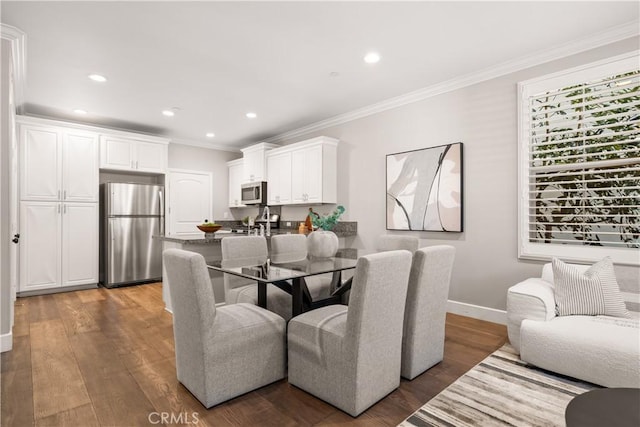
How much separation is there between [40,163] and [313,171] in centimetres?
374

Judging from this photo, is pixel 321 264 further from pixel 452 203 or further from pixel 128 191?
pixel 128 191

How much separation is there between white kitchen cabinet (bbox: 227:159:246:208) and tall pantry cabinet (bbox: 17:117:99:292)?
2323mm

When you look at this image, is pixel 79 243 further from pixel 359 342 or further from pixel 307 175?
pixel 359 342

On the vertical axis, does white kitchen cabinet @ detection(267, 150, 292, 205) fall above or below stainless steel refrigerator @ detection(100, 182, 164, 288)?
above

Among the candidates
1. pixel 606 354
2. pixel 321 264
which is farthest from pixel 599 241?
pixel 321 264

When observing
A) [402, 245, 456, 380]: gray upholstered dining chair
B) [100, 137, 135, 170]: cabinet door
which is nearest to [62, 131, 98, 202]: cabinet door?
[100, 137, 135, 170]: cabinet door

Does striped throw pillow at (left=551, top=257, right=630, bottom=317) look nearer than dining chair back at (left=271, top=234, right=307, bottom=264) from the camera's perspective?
Yes

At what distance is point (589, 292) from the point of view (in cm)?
232

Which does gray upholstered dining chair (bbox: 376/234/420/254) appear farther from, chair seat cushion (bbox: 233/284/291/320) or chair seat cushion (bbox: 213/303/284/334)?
chair seat cushion (bbox: 213/303/284/334)

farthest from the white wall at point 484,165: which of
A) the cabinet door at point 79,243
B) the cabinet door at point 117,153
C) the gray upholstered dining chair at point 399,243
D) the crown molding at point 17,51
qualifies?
the cabinet door at point 79,243

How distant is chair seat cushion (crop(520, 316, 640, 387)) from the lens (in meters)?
1.90

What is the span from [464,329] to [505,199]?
131cm

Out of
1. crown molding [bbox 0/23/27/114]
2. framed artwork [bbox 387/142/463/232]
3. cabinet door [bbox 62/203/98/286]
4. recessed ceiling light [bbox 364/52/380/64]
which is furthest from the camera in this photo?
cabinet door [bbox 62/203/98/286]

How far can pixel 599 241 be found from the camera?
272cm
